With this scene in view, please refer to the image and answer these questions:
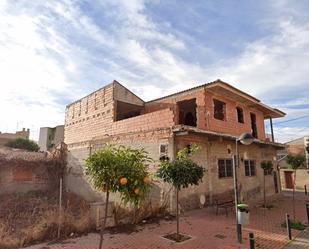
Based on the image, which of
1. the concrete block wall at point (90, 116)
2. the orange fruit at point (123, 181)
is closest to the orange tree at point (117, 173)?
the orange fruit at point (123, 181)

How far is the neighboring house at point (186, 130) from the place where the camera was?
39.4ft

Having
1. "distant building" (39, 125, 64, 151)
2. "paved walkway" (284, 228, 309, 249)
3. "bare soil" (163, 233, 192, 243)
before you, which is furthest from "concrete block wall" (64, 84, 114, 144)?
"distant building" (39, 125, 64, 151)

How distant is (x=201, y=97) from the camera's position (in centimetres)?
1349

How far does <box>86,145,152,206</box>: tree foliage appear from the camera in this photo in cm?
588

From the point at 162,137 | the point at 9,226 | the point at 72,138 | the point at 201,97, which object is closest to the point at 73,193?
the point at 72,138

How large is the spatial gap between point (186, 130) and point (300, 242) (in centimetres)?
565

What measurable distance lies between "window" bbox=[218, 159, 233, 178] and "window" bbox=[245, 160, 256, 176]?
243 cm

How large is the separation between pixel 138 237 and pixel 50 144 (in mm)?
37218

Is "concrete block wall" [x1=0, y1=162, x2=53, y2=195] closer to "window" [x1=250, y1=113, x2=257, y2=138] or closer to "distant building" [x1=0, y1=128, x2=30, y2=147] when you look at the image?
"window" [x1=250, y1=113, x2=257, y2=138]

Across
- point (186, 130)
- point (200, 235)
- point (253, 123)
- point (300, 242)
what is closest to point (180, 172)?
point (200, 235)

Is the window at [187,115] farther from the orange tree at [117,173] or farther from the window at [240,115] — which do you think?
the orange tree at [117,173]

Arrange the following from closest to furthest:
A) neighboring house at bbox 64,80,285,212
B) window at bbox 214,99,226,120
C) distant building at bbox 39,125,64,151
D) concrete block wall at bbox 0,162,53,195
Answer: neighboring house at bbox 64,80,285,212 → window at bbox 214,99,226,120 → concrete block wall at bbox 0,162,53,195 → distant building at bbox 39,125,64,151

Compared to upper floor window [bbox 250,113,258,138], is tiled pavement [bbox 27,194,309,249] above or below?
below

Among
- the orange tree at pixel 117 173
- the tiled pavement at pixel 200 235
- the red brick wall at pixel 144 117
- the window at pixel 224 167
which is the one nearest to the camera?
the orange tree at pixel 117 173
